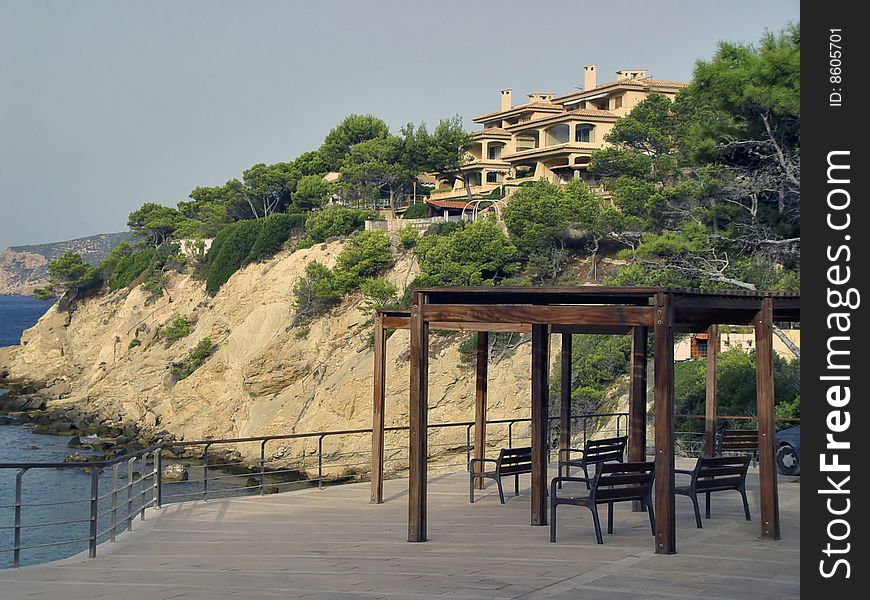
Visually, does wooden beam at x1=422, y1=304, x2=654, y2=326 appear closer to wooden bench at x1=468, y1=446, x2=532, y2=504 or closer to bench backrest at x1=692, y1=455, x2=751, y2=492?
bench backrest at x1=692, y1=455, x2=751, y2=492

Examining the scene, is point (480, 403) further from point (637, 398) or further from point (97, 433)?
point (97, 433)

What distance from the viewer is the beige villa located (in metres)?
70.4

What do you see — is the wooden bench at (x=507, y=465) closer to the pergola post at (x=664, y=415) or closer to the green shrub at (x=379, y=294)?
the pergola post at (x=664, y=415)

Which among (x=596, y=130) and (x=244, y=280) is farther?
(x=596, y=130)

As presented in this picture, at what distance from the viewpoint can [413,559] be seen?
33.1ft

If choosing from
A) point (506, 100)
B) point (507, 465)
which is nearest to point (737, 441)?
point (507, 465)

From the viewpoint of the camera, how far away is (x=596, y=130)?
70625 mm

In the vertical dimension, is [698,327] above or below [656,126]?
below

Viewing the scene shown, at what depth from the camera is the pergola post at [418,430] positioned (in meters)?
11.3

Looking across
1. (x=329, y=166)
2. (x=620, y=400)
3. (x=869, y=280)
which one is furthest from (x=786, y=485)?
(x=329, y=166)

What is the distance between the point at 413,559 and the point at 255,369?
143 ft

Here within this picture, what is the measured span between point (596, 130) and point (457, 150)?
30.7ft

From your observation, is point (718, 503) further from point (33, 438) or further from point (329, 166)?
point (329, 166)

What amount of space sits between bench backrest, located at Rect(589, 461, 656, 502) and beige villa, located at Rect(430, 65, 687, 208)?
5493 cm
